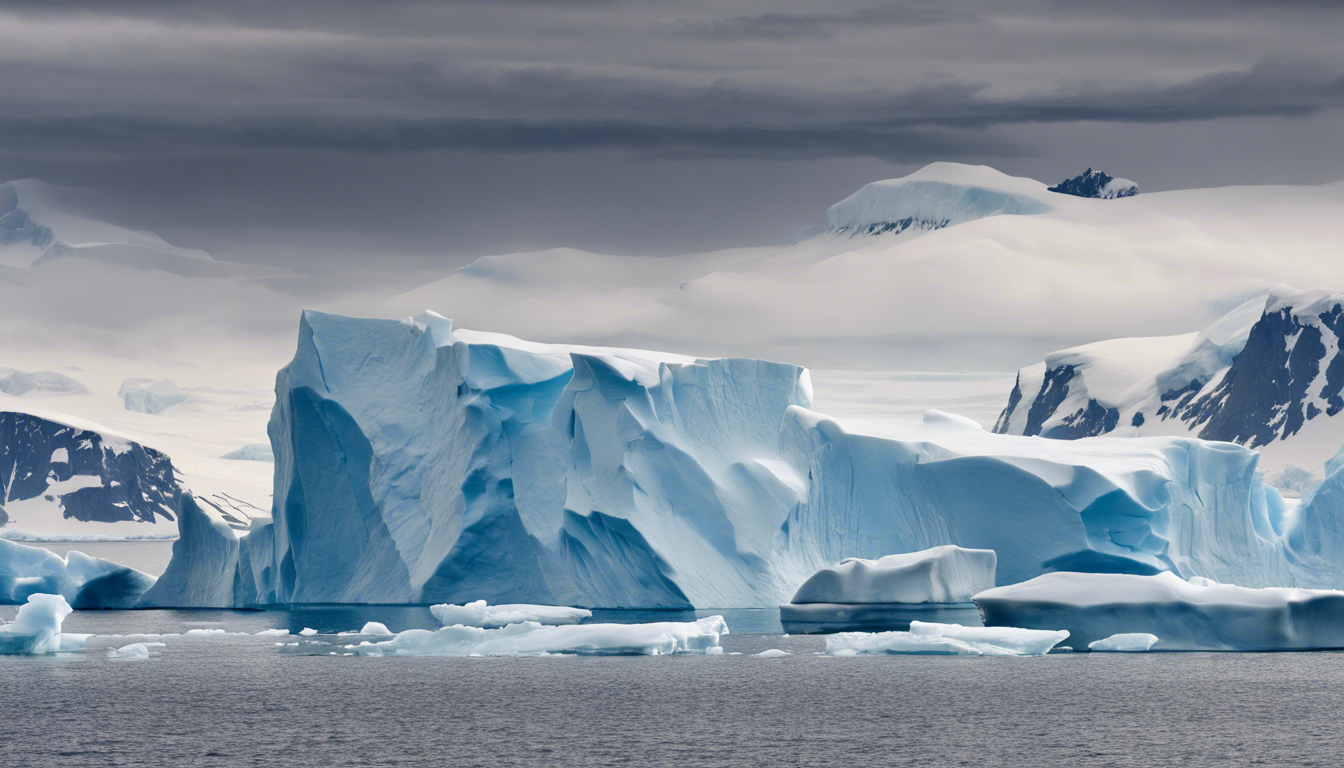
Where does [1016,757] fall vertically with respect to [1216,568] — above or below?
below

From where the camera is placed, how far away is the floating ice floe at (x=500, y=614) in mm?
33906

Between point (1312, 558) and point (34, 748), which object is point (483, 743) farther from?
point (1312, 558)

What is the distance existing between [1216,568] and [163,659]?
23.4 metres

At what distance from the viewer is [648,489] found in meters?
37.9

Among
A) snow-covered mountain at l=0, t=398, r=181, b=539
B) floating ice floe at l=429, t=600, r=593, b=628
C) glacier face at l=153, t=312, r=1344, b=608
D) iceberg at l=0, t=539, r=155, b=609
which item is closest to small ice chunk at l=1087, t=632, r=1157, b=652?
glacier face at l=153, t=312, r=1344, b=608

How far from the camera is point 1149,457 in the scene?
38500mm

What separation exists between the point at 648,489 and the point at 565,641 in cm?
885

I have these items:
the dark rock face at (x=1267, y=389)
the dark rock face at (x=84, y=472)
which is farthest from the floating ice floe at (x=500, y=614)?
the dark rock face at (x=84, y=472)

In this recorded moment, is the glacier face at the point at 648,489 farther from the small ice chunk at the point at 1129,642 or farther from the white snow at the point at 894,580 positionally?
the small ice chunk at the point at 1129,642

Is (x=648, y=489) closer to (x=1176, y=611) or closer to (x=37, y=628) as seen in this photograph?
(x=1176, y=611)

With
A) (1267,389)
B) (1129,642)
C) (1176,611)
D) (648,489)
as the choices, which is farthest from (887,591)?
(1267,389)

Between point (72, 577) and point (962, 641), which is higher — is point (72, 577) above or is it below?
above

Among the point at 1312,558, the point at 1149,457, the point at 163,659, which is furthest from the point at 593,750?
the point at 1312,558

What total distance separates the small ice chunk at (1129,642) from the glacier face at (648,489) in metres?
6.63
